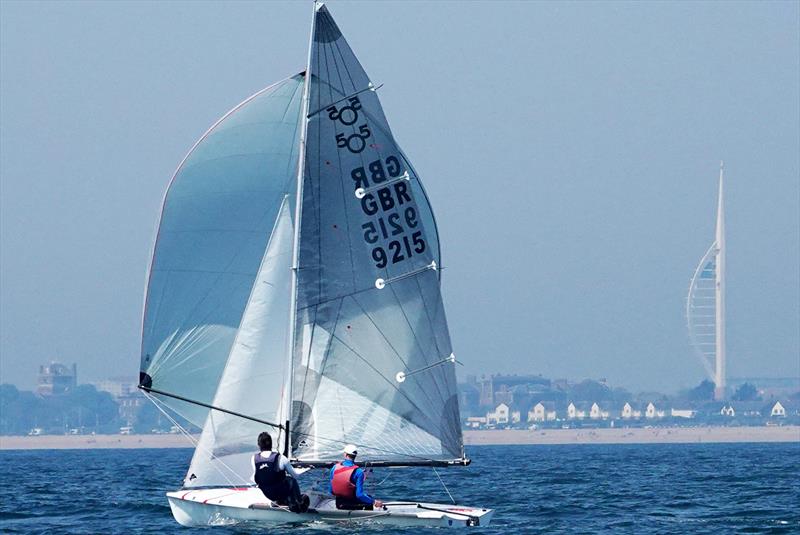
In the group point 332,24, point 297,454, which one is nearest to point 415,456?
point 297,454

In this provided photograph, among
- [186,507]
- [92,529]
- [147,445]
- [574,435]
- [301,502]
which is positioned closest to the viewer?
[301,502]

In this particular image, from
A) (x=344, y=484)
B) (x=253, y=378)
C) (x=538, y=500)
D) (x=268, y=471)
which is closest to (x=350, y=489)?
(x=344, y=484)

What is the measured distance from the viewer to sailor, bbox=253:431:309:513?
23672 mm

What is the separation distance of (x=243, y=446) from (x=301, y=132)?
5.24 metres

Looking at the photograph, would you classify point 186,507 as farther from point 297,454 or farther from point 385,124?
point 385,124

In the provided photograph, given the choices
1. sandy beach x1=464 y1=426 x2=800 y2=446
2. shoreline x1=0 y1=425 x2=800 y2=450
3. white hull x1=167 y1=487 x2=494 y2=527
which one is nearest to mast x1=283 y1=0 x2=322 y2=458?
white hull x1=167 y1=487 x2=494 y2=527

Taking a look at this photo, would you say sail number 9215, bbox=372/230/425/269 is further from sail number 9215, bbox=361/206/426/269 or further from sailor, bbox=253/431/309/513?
sailor, bbox=253/431/309/513

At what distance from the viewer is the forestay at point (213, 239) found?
2519cm

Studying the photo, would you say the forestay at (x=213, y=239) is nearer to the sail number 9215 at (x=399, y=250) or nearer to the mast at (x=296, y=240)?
the mast at (x=296, y=240)

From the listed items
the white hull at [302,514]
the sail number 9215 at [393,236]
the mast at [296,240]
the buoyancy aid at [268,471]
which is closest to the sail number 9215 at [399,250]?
the sail number 9215 at [393,236]

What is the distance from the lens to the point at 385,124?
2573 centimetres

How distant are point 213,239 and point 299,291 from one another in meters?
1.63

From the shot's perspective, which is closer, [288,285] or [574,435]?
[288,285]

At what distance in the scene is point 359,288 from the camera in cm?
2564
